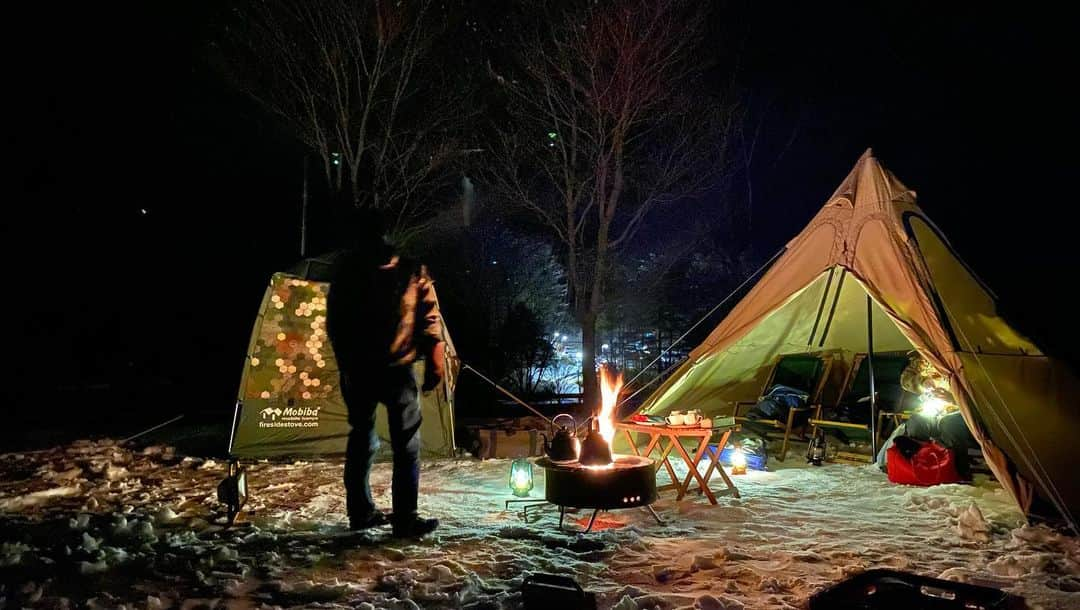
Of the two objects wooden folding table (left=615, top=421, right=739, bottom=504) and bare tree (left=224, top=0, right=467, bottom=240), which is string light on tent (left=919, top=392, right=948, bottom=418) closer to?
wooden folding table (left=615, top=421, right=739, bottom=504)

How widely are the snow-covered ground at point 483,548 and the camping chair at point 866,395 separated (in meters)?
1.40

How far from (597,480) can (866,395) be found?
484 cm

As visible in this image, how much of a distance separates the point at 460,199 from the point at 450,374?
7.68 m

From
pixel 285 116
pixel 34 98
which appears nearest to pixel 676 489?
pixel 285 116

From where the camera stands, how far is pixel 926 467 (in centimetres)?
546

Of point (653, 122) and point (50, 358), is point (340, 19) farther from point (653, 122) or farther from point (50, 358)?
point (50, 358)

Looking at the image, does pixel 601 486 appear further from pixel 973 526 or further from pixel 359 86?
pixel 359 86

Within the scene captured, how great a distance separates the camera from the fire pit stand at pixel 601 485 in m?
3.85

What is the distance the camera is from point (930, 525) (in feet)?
14.0

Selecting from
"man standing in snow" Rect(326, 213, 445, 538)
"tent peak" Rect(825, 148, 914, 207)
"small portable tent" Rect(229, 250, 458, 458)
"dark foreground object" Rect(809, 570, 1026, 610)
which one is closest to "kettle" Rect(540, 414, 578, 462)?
"man standing in snow" Rect(326, 213, 445, 538)

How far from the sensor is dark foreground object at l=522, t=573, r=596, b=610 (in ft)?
8.89

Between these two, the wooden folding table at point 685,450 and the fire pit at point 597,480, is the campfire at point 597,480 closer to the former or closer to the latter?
the fire pit at point 597,480

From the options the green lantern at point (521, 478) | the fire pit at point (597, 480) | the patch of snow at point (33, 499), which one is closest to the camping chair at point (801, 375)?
the green lantern at point (521, 478)

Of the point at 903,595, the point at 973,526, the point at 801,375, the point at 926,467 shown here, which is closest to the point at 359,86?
the point at 801,375
